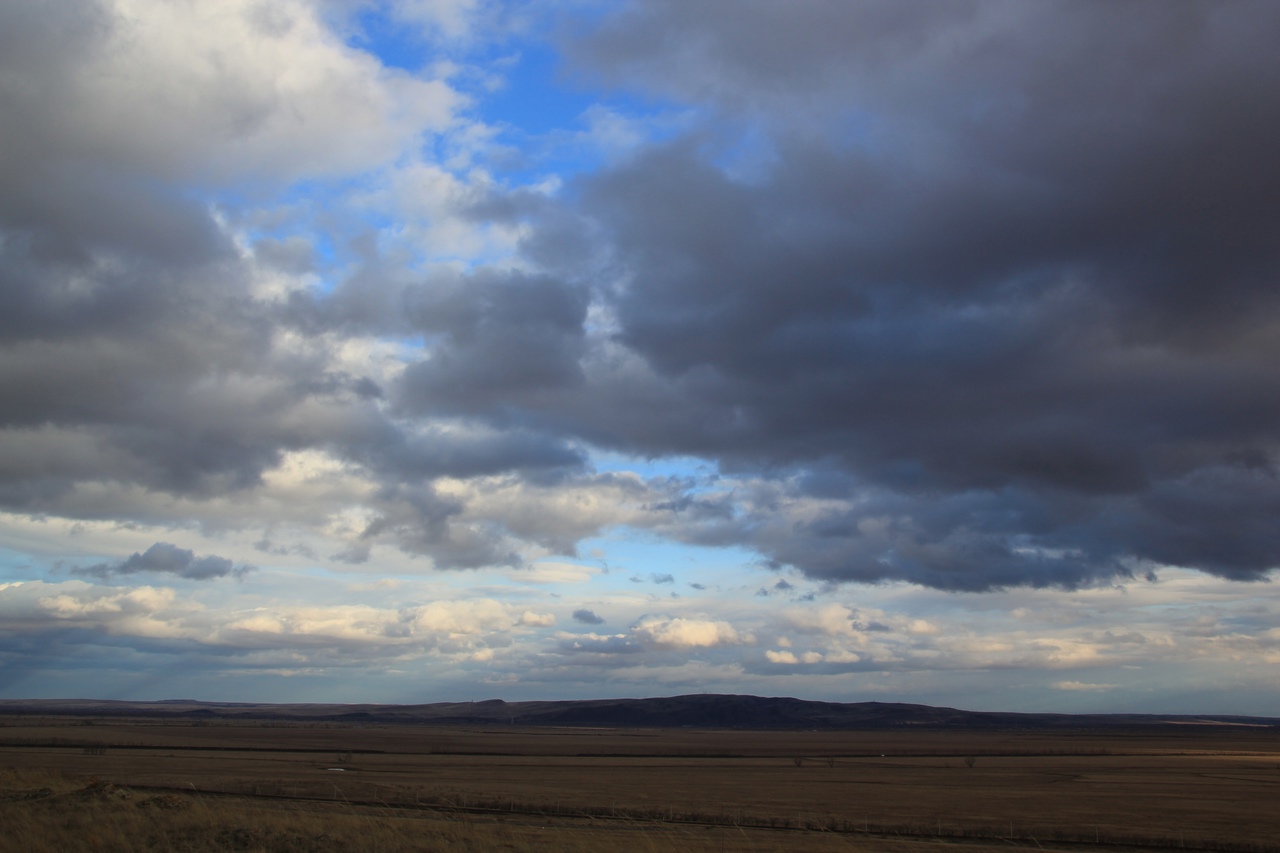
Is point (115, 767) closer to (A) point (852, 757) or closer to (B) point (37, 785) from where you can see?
(B) point (37, 785)

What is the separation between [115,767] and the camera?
68125 mm

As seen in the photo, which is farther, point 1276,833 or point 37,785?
point 1276,833

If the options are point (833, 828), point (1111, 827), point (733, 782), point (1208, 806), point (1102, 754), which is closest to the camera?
point (833, 828)

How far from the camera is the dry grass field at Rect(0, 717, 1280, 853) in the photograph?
66.1 ft

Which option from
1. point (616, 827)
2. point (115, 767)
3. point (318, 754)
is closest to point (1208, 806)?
point (616, 827)

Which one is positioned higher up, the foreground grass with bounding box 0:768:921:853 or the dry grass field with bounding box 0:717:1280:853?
the foreground grass with bounding box 0:768:921:853

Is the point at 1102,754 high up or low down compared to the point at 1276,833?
down

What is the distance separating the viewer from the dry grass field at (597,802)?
20156mm

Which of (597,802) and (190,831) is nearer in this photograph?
(190,831)

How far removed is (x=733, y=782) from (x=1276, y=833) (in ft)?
121

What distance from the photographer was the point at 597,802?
5216cm

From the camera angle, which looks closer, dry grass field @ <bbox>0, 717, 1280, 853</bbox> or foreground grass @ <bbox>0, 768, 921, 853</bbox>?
foreground grass @ <bbox>0, 768, 921, 853</bbox>

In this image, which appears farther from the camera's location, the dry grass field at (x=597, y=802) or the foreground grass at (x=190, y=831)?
the dry grass field at (x=597, y=802)

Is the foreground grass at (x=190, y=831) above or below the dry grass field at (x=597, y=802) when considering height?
above
